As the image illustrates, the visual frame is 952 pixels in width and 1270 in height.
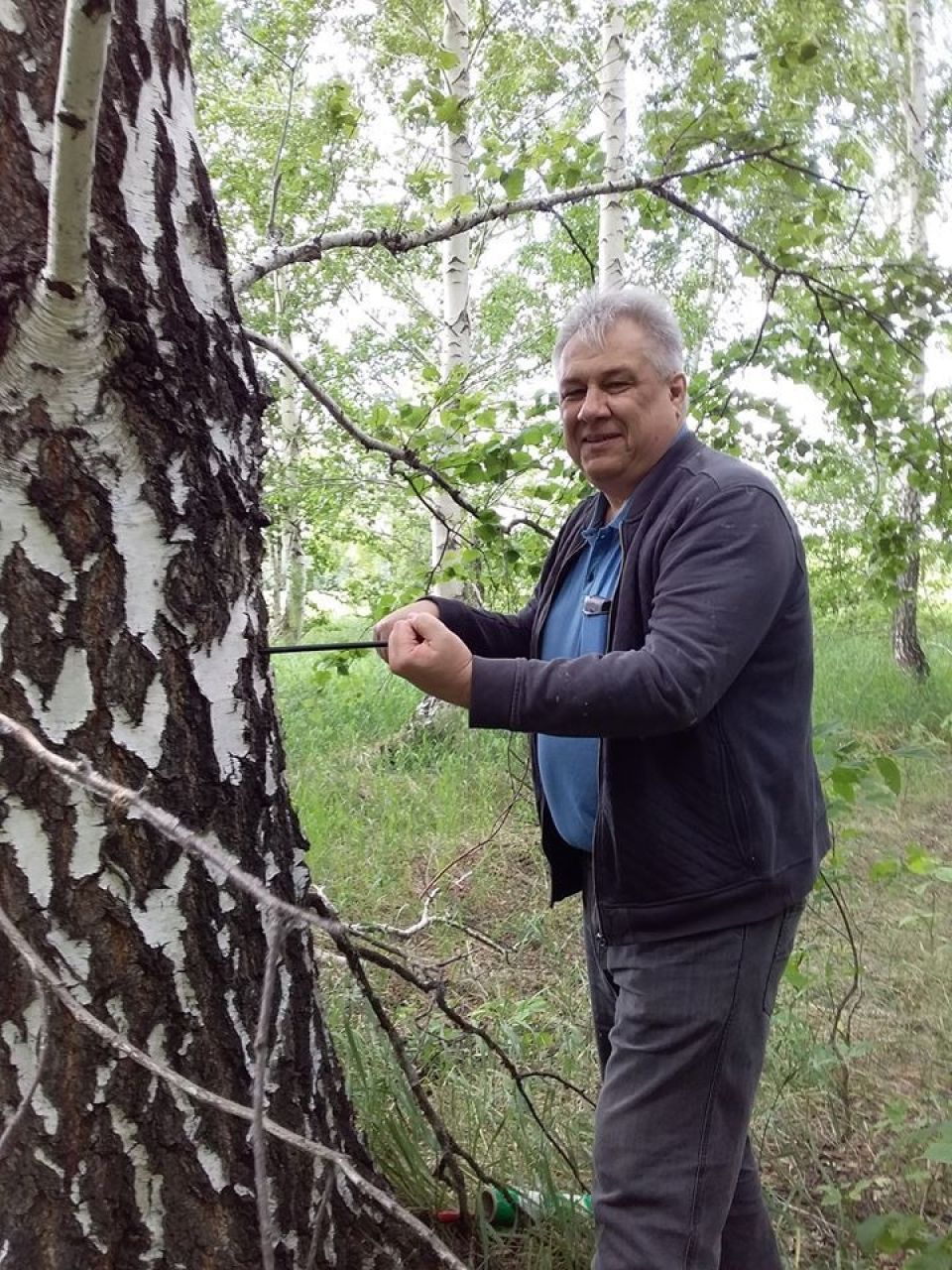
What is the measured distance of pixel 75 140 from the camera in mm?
1037

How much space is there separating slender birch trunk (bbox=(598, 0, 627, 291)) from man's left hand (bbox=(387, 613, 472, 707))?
13.8 ft

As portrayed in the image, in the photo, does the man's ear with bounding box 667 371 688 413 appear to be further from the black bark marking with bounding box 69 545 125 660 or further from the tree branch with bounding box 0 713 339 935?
the tree branch with bounding box 0 713 339 935

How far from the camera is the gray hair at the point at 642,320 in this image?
177 centimetres

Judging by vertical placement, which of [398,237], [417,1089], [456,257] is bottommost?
[417,1089]

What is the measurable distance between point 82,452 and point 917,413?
321cm

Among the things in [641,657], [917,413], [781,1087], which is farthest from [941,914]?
[641,657]

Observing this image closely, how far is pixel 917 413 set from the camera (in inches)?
141

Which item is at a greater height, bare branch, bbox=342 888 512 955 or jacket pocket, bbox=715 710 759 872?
jacket pocket, bbox=715 710 759 872

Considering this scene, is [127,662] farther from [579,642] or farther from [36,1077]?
[579,642]

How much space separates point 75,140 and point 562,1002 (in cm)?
287

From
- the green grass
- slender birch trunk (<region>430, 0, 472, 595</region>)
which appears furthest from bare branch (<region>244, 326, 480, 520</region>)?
the green grass

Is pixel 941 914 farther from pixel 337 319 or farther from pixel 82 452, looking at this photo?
pixel 337 319

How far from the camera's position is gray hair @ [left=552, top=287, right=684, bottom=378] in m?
1.77

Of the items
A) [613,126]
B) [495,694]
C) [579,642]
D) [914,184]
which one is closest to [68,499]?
[495,694]
